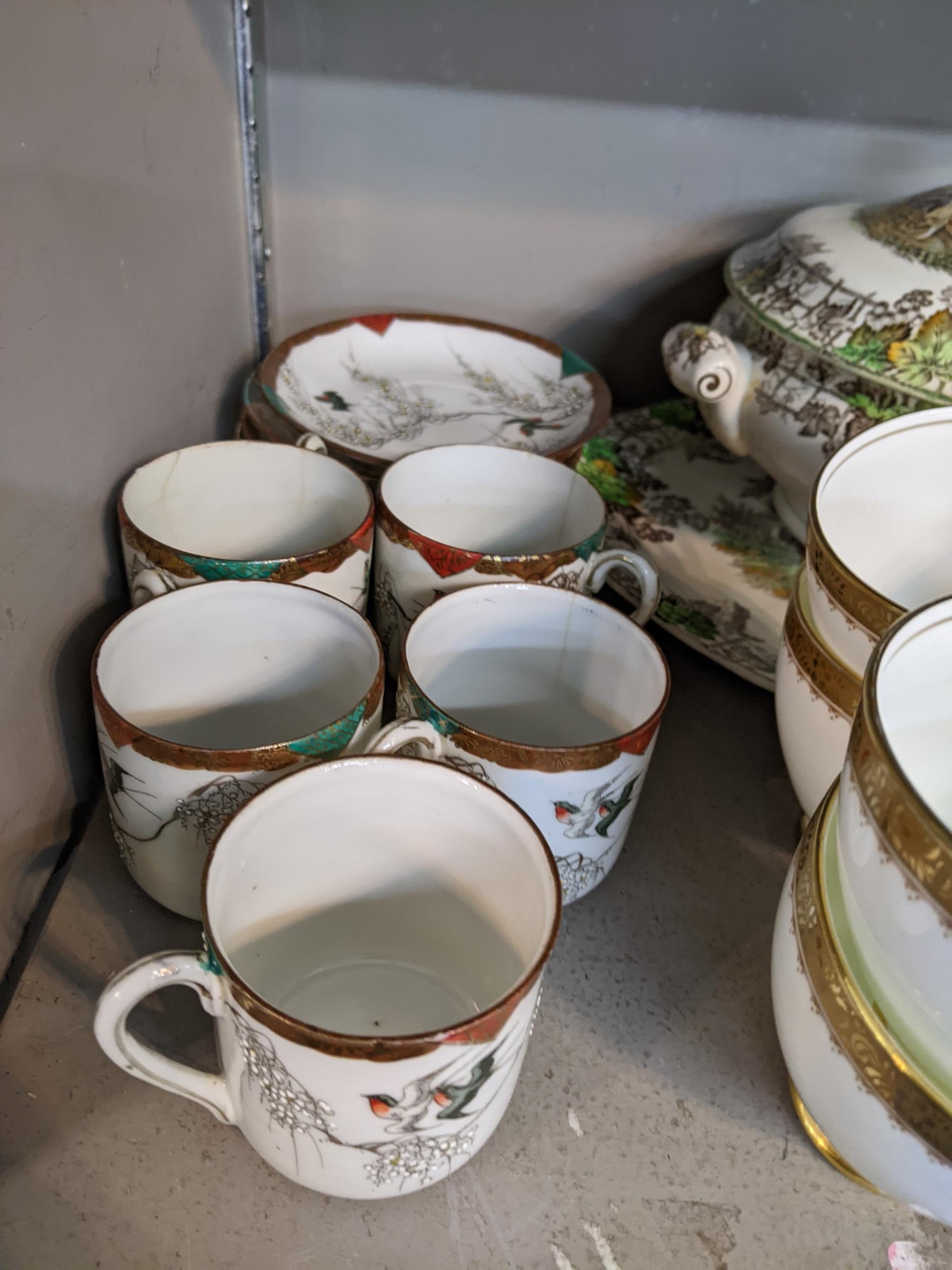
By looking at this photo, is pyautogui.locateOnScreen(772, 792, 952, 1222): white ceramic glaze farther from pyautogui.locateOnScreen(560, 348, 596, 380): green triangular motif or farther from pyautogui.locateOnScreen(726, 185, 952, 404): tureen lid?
pyautogui.locateOnScreen(560, 348, 596, 380): green triangular motif

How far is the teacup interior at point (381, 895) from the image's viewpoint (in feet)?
1.18

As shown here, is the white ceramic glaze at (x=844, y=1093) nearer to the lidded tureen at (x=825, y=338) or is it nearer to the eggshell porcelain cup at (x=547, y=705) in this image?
the eggshell porcelain cup at (x=547, y=705)

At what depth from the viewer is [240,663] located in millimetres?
489

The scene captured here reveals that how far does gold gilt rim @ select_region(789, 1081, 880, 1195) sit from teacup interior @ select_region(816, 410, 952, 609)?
8.3 inches

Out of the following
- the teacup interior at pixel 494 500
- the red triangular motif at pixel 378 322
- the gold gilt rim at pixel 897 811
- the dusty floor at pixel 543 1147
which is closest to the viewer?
the gold gilt rim at pixel 897 811

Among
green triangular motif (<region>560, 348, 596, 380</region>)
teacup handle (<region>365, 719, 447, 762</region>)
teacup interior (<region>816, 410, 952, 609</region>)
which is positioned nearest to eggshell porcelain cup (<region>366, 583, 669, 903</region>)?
teacup handle (<region>365, 719, 447, 762</region>)

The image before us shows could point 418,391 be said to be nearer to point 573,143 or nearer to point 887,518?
point 573,143

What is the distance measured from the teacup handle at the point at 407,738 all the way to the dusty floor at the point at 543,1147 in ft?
0.36

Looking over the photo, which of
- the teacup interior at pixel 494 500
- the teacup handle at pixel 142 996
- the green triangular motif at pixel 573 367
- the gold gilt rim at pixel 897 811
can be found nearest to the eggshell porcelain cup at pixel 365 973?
the teacup handle at pixel 142 996

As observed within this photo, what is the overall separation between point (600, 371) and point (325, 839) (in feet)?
1.47

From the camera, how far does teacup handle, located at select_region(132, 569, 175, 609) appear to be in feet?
1.51

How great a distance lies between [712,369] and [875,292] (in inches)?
3.3

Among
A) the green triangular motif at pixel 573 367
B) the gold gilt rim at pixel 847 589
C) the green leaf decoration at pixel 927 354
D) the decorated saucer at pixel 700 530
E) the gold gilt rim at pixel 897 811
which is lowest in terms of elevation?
the decorated saucer at pixel 700 530

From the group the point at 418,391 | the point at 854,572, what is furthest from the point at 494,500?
the point at 854,572
